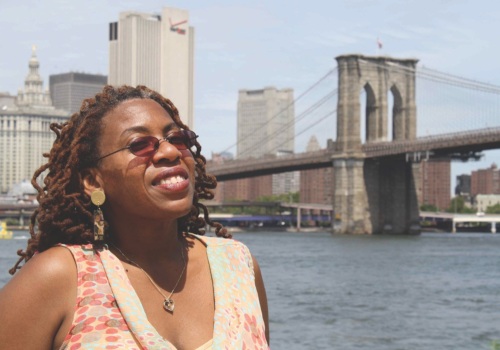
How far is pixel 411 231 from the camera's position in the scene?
239 ft

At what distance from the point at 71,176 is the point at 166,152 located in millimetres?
226

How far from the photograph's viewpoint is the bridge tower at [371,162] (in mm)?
71062

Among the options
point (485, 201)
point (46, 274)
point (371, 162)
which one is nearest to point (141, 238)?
point (46, 274)

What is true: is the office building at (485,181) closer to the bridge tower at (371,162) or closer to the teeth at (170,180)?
the bridge tower at (371,162)

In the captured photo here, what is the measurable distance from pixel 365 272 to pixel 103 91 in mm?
31634

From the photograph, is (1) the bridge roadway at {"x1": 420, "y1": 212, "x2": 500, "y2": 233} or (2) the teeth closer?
(2) the teeth

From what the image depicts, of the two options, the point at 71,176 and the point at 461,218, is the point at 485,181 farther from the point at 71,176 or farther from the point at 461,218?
the point at 71,176

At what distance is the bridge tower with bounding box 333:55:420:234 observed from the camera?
71062 mm

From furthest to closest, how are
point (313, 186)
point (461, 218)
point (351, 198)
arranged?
point (313, 186) → point (461, 218) → point (351, 198)

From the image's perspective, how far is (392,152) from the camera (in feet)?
224

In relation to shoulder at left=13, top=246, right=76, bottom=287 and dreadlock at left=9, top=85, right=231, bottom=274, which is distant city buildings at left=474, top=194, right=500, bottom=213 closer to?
dreadlock at left=9, top=85, right=231, bottom=274

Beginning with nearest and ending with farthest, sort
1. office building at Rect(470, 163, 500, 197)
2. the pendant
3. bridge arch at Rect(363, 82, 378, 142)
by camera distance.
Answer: the pendant, bridge arch at Rect(363, 82, 378, 142), office building at Rect(470, 163, 500, 197)

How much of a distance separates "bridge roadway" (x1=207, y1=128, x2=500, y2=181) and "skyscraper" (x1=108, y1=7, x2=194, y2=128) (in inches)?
3646

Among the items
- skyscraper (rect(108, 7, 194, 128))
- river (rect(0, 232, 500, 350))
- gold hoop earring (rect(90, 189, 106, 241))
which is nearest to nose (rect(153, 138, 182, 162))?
gold hoop earring (rect(90, 189, 106, 241))
